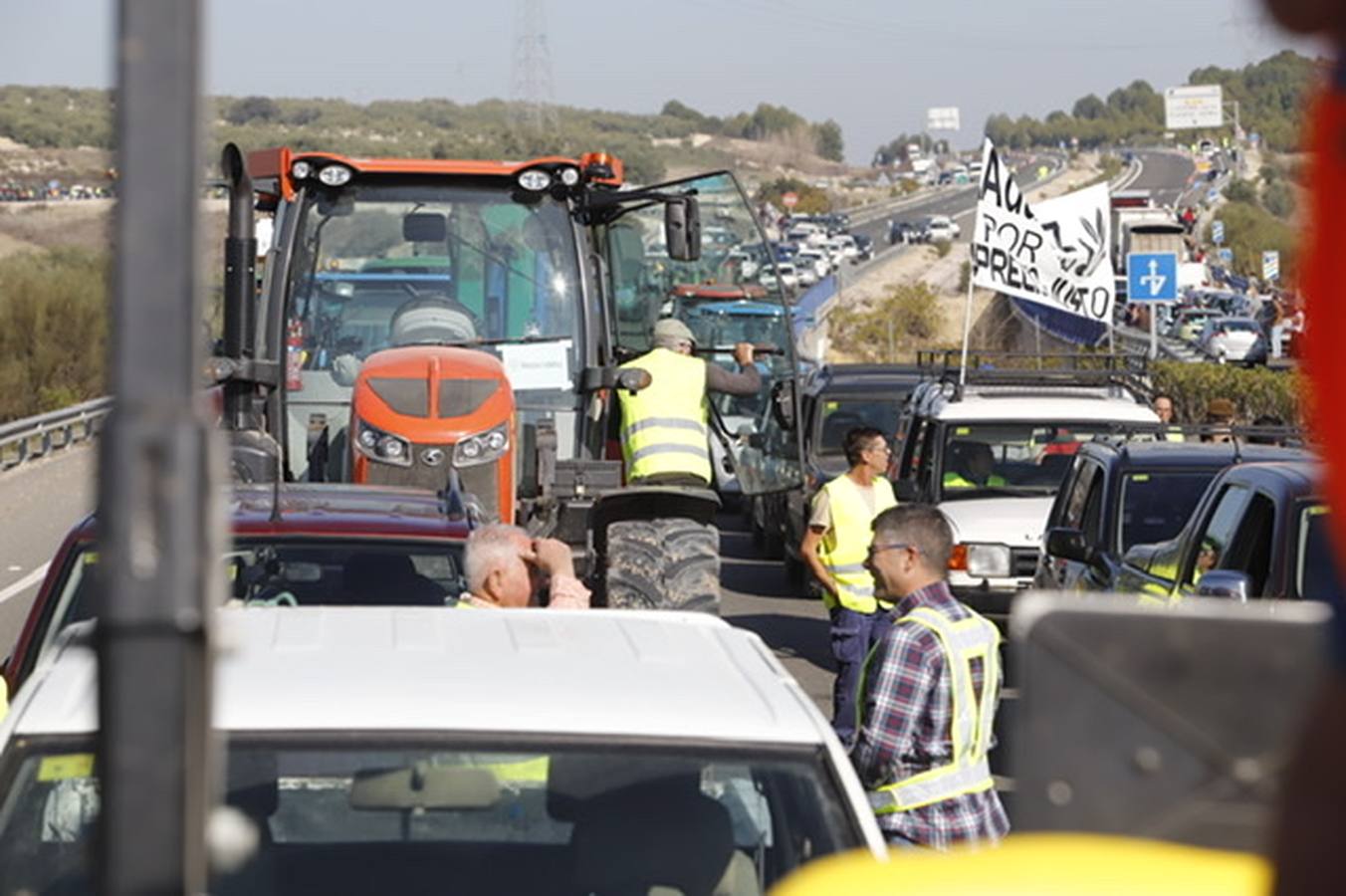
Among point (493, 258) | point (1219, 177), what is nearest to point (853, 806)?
point (493, 258)

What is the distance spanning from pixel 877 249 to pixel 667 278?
111 m

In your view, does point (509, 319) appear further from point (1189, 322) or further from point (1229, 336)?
point (1189, 322)

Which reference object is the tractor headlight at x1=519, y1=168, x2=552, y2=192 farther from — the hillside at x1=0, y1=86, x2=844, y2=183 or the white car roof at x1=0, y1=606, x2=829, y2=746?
the hillside at x1=0, y1=86, x2=844, y2=183

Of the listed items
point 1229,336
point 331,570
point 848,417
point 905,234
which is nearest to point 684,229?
point 331,570

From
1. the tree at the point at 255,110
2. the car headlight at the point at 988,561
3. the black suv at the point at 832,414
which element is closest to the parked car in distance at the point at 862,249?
the tree at the point at 255,110

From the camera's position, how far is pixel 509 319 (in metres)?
12.2

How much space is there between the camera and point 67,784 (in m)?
4.34

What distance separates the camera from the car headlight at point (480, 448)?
11.3m

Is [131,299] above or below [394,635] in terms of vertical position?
above

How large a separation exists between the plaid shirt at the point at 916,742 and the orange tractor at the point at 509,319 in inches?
183

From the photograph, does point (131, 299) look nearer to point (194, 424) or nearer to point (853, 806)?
point (194, 424)

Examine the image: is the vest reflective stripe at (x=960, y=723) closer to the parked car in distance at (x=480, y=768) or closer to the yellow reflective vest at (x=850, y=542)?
the parked car in distance at (x=480, y=768)

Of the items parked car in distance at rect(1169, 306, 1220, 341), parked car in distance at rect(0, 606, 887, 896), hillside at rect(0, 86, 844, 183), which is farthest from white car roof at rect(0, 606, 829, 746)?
parked car in distance at rect(1169, 306, 1220, 341)

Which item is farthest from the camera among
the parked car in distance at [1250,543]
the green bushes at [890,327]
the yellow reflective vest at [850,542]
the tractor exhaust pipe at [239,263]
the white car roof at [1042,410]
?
the green bushes at [890,327]
